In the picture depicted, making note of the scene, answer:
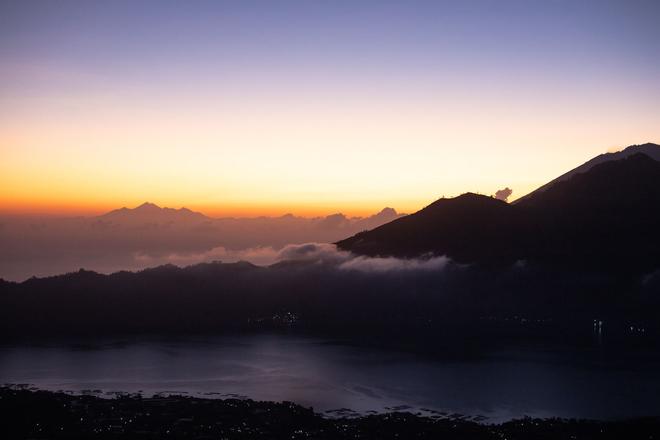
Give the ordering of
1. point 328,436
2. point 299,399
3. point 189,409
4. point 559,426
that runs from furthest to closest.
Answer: point 299,399 → point 189,409 → point 559,426 → point 328,436

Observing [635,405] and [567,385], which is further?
[567,385]

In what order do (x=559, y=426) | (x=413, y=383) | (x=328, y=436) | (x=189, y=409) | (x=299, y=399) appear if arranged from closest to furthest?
(x=328, y=436), (x=559, y=426), (x=189, y=409), (x=299, y=399), (x=413, y=383)

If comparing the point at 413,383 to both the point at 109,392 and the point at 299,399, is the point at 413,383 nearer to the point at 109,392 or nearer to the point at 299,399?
the point at 299,399

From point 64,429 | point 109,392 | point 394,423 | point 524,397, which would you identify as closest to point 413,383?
point 524,397

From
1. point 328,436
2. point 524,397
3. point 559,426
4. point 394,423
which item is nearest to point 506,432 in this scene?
point 559,426

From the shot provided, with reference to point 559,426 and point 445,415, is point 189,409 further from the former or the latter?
point 559,426

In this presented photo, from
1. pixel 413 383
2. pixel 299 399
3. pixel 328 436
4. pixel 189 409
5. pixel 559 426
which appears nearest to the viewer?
pixel 328 436
